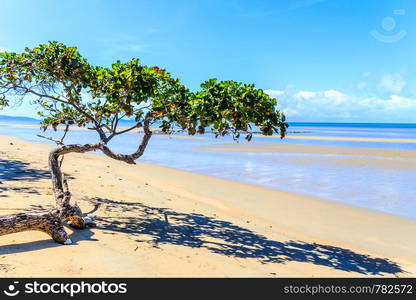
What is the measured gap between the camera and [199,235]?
8180mm

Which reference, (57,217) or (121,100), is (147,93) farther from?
(57,217)

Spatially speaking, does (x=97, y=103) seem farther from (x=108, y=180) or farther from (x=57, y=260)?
(x=108, y=180)

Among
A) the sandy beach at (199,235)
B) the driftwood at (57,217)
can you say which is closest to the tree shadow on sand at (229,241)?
the sandy beach at (199,235)

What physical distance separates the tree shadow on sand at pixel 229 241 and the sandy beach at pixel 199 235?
0.09ft

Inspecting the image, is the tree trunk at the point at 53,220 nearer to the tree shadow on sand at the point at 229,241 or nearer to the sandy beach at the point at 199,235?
the sandy beach at the point at 199,235

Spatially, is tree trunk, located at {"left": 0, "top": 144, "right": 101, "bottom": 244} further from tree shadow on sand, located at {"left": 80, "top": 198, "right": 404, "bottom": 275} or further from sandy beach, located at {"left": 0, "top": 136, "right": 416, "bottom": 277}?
tree shadow on sand, located at {"left": 80, "top": 198, "right": 404, "bottom": 275}

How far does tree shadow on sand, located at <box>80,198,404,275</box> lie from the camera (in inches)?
286

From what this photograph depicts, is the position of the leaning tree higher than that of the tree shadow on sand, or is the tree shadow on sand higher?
the leaning tree

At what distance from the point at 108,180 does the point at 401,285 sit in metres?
12.3

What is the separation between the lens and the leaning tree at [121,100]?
6.43m

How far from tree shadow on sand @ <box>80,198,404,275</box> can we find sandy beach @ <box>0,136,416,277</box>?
3 centimetres

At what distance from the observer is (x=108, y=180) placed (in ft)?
48.6

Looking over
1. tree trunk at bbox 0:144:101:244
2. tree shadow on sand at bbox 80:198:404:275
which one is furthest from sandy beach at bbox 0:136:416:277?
tree trunk at bbox 0:144:101:244

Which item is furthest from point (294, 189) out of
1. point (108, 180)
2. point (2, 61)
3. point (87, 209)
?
point (2, 61)
